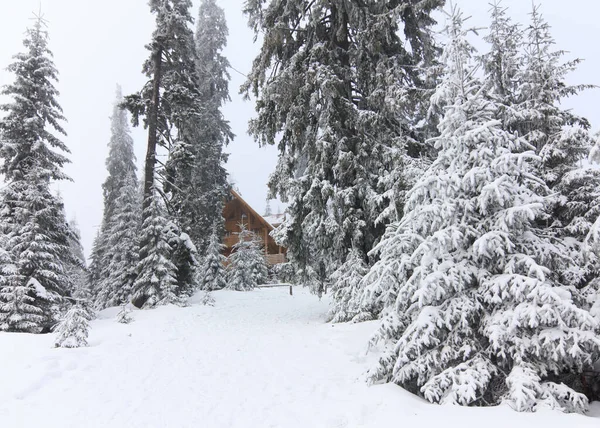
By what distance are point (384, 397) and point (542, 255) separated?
2.75 m

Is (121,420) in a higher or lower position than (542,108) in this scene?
lower

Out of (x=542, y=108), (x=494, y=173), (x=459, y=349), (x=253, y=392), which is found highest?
(x=542, y=108)

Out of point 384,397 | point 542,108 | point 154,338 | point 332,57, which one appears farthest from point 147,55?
point 384,397

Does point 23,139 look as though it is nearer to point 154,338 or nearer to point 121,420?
point 154,338

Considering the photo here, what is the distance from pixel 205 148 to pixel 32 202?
12189mm

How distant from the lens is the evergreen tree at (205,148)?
55.7 ft

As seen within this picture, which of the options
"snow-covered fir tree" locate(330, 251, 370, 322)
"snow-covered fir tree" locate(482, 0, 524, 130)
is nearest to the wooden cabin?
"snow-covered fir tree" locate(330, 251, 370, 322)

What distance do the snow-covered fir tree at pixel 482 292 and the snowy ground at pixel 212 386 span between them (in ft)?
1.42

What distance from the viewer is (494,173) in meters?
5.18

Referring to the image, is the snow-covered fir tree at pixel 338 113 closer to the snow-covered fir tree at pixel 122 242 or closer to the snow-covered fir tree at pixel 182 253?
the snow-covered fir tree at pixel 182 253

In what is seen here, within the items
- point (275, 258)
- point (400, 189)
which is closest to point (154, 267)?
point (400, 189)

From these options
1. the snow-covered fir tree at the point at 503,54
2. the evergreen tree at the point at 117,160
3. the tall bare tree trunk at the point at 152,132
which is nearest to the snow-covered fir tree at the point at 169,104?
the tall bare tree trunk at the point at 152,132

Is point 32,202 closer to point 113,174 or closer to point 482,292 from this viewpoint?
point 482,292

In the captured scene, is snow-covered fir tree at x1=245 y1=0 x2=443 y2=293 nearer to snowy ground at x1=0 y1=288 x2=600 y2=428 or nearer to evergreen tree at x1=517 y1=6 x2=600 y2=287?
evergreen tree at x1=517 y1=6 x2=600 y2=287
